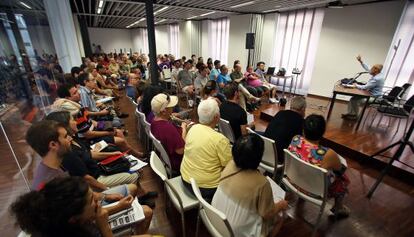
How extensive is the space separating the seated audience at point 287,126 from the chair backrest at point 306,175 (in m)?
0.35

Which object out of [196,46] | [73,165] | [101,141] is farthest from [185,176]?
→ [196,46]

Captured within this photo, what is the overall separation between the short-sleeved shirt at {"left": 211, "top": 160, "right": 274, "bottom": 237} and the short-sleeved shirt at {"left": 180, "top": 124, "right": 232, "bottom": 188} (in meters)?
0.31

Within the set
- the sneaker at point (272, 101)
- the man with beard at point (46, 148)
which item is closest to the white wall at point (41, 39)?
the man with beard at point (46, 148)

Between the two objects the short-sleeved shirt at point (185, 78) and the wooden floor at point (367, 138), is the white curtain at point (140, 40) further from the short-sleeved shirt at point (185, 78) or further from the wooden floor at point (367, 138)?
the wooden floor at point (367, 138)

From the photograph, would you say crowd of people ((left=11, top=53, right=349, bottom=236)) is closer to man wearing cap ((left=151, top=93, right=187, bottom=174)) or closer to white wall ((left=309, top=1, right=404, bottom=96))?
man wearing cap ((left=151, top=93, right=187, bottom=174))

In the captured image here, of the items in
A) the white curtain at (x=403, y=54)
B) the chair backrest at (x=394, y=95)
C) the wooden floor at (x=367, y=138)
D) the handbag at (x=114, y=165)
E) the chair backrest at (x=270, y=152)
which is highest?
the white curtain at (x=403, y=54)

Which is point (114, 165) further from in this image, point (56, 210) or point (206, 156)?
point (56, 210)

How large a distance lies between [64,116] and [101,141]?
2.35 feet

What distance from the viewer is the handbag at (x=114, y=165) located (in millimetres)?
2006

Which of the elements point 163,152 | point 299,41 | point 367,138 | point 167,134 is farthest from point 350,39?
point 163,152

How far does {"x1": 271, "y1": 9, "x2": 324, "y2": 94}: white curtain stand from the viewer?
662cm

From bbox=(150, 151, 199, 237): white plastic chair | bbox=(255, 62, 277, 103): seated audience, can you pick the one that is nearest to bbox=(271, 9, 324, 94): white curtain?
bbox=(255, 62, 277, 103): seated audience

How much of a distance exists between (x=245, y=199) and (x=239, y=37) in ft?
28.5

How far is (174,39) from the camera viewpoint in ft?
46.0
